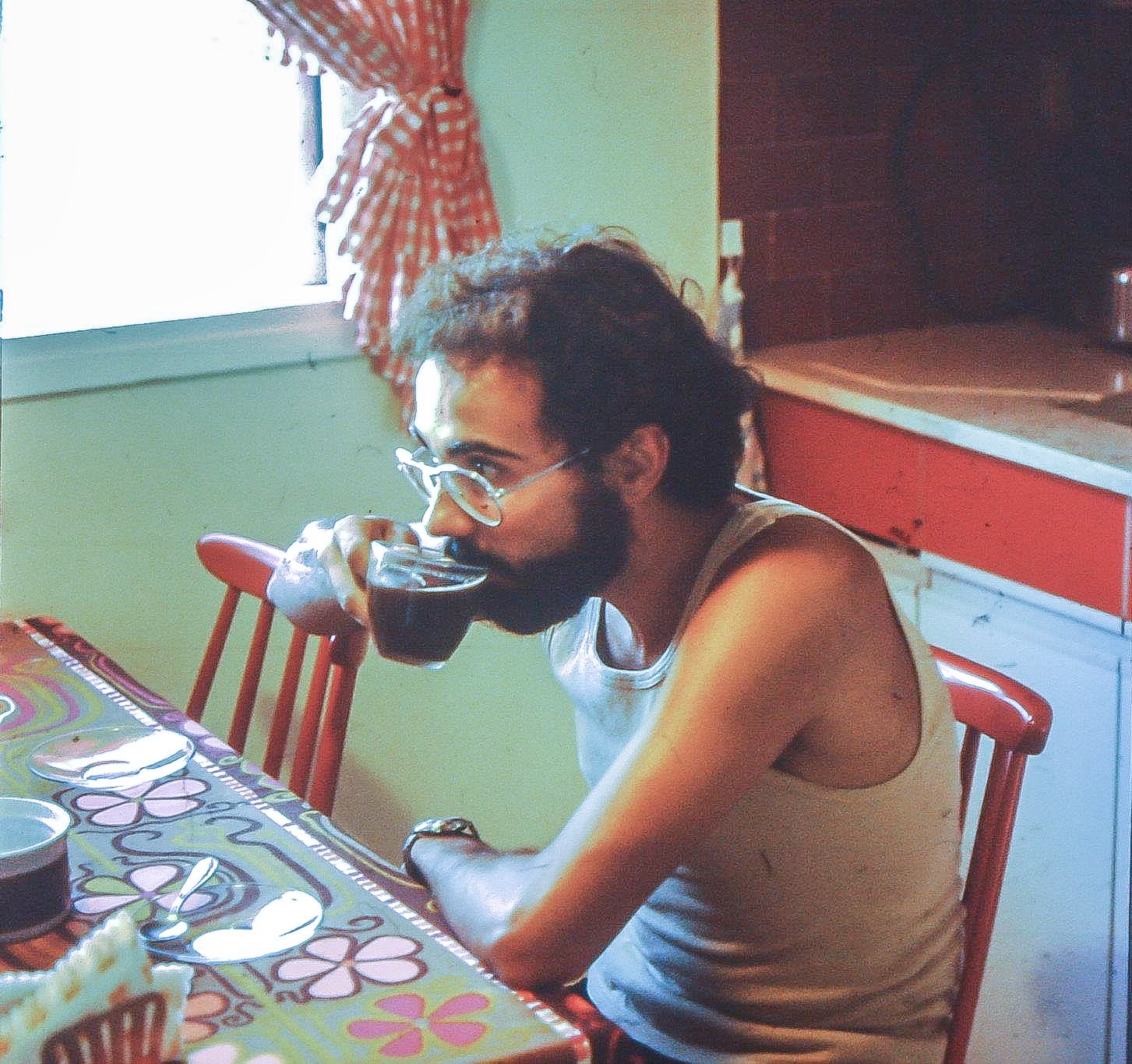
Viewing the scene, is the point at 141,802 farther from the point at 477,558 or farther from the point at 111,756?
the point at 477,558

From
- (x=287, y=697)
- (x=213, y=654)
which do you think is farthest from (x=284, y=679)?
(x=213, y=654)

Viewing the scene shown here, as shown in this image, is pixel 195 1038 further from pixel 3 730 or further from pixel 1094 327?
pixel 1094 327

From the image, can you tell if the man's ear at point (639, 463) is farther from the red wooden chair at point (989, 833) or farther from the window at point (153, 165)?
the window at point (153, 165)

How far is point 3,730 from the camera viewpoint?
1.64 m

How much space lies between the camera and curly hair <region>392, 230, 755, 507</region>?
1.39 m

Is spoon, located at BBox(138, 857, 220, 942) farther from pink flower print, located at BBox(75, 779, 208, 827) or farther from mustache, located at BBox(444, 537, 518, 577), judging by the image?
mustache, located at BBox(444, 537, 518, 577)

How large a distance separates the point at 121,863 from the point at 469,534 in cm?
41

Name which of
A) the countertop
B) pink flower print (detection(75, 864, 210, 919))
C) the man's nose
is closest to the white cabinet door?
the countertop

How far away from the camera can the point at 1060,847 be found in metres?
2.28

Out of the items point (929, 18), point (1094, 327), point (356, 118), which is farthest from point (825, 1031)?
point (929, 18)

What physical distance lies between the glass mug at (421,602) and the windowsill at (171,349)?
2.94 feet

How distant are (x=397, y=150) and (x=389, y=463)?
482 mm

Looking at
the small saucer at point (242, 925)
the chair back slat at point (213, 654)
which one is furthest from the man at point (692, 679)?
the chair back slat at point (213, 654)

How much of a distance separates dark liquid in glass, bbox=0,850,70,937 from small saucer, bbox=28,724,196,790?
28 centimetres
